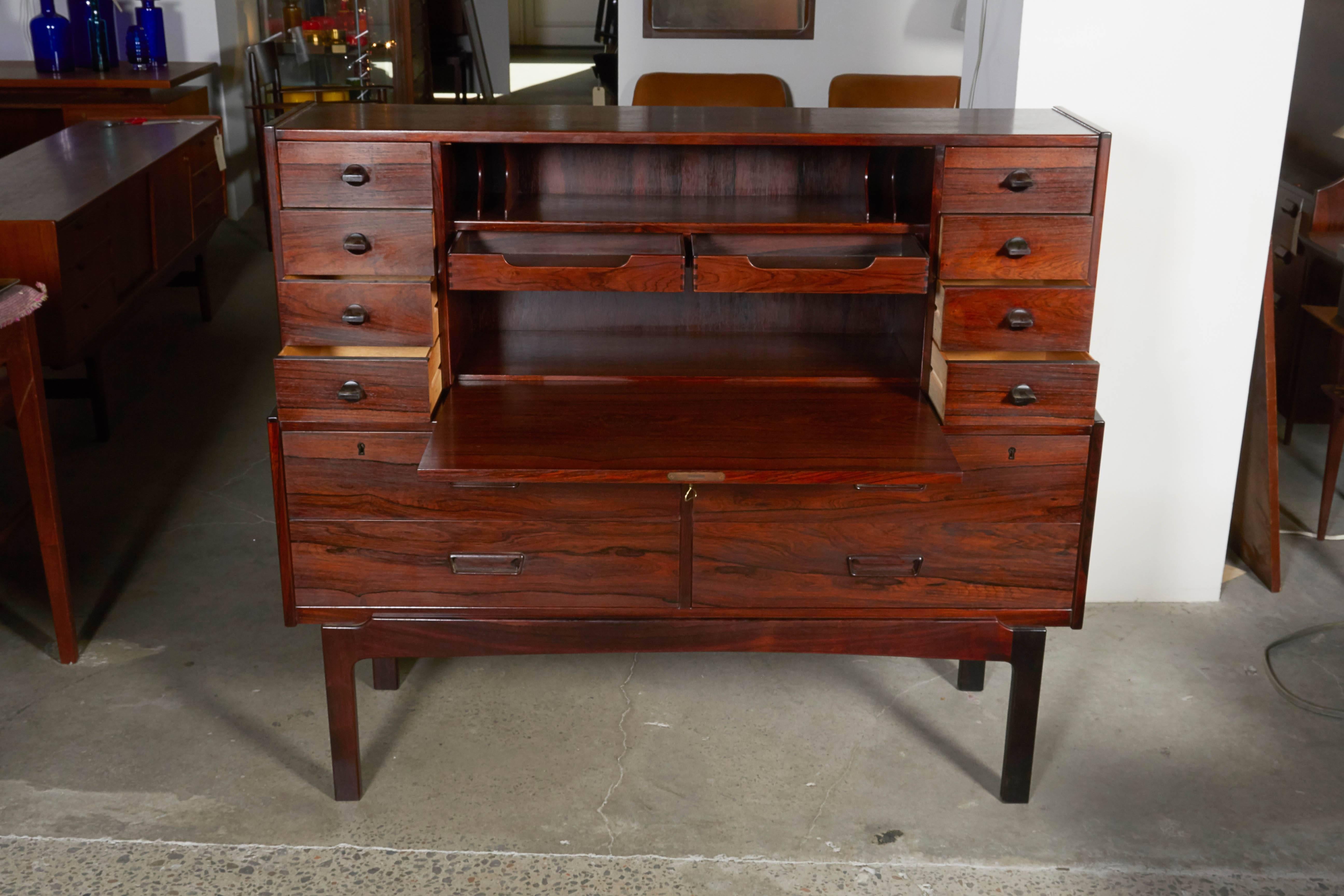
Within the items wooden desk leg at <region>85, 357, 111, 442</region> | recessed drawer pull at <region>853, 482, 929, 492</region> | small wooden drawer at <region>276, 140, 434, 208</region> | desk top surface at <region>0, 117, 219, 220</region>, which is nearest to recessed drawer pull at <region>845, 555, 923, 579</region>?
recessed drawer pull at <region>853, 482, 929, 492</region>

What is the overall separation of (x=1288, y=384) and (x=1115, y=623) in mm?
1575

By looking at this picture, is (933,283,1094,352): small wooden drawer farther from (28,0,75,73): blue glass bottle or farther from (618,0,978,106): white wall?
(28,0,75,73): blue glass bottle

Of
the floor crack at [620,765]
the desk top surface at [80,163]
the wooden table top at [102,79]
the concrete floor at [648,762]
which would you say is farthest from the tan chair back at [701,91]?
the floor crack at [620,765]

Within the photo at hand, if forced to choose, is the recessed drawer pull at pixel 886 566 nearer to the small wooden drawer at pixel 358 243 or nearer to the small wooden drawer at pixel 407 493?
the small wooden drawer at pixel 407 493

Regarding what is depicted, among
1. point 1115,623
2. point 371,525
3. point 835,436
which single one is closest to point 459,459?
point 371,525

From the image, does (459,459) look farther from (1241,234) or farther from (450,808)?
(1241,234)

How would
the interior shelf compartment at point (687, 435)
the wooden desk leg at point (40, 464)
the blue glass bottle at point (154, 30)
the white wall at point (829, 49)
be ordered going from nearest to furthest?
the interior shelf compartment at point (687, 435) < the wooden desk leg at point (40, 464) < the white wall at point (829, 49) < the blue glass bottle at point (154, 30)

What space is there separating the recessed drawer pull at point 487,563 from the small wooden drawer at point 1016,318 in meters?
0.88

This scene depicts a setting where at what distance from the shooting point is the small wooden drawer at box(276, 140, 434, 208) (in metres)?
2.17

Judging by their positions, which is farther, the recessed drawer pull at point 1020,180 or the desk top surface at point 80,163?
the desk top surface at point 80,163

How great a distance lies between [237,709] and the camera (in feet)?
9.09

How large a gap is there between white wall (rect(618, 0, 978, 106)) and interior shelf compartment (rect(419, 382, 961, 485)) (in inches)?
160

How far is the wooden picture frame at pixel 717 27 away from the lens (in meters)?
6.11

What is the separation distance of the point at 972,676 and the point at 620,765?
2.77ft
